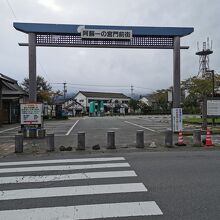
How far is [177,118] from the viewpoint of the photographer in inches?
827

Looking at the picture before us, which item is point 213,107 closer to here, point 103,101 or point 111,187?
point 111,187

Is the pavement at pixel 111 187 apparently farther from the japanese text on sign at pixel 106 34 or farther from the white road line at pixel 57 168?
the japanese text on sign at pixel 106 34

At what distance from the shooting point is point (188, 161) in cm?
1088

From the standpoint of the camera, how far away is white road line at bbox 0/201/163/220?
18.4 ft

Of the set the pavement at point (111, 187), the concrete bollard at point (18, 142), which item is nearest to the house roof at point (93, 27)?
the concrete bollard at point (18, 142)

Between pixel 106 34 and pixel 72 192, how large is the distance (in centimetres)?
1464

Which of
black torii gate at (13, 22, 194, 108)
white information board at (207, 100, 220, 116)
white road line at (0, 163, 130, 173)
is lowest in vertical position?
white road line at (0, 163, 130, 173)

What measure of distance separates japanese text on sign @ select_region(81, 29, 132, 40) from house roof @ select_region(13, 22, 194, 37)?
21cm

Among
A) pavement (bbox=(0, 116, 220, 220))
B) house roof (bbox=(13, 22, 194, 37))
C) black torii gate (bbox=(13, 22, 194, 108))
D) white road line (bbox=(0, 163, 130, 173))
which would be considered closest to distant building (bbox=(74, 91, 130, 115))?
black torii gate (bbox=(13, 22, 194, 108))

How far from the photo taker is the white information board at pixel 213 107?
22812 millimetres

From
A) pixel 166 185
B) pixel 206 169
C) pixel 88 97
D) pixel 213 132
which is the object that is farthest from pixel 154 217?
pixel 88 97

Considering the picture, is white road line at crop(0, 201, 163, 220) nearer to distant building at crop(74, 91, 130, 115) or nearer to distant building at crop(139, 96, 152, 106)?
distant building at crop(74, 91, 130, 115)

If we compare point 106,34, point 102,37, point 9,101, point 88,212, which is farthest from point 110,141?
point 9,101

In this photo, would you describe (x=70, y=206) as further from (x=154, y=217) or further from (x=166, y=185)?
(x=166, y=185)
